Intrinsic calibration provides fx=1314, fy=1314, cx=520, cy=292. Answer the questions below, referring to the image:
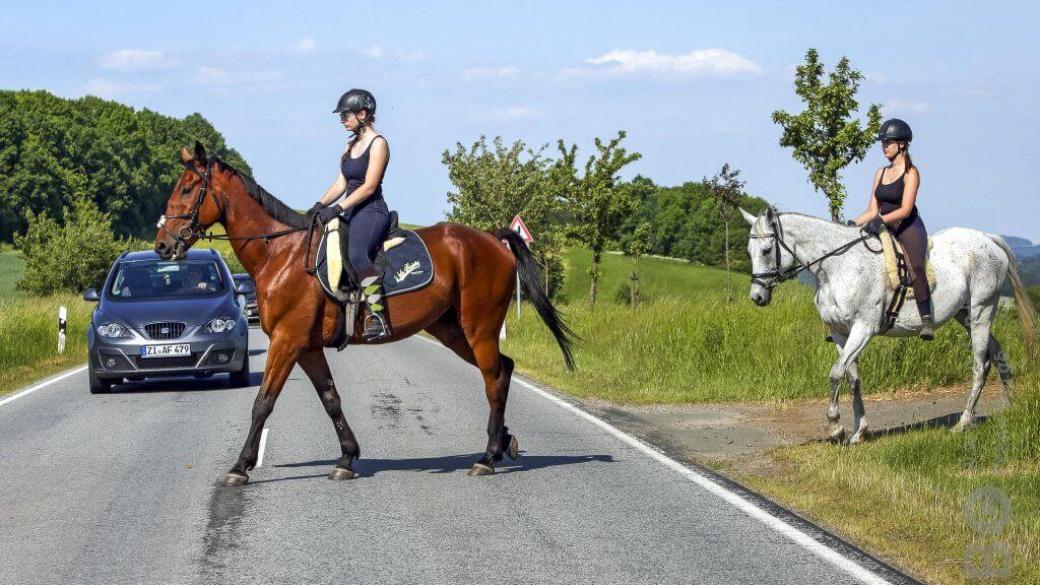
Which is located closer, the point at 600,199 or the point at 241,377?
the point at 241,377

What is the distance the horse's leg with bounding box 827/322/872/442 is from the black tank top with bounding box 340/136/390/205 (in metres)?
4.42

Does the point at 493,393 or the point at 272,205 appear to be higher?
the point at 272,205

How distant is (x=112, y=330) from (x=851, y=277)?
10146mm

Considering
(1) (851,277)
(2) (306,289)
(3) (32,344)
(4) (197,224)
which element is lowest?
(3) (32,344)

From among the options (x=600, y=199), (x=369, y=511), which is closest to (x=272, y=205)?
(x=369, y=511)

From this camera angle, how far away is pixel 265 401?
970 cm

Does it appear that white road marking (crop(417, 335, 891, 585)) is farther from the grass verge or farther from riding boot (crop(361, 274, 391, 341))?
the grass verge

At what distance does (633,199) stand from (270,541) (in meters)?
46.6

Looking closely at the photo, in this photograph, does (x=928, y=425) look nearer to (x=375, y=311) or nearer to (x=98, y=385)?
(x=375, y=311)

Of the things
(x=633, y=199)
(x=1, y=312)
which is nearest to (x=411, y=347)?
(x=1, y=312)

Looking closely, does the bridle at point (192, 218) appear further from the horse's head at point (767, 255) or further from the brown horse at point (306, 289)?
the horse's head at point (767, 255)

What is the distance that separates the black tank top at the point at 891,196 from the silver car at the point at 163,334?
8.92 metres

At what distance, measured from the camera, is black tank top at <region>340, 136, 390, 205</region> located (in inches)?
389

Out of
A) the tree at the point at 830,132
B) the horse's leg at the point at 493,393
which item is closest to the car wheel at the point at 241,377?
the horse's leg at the point at 493,393
